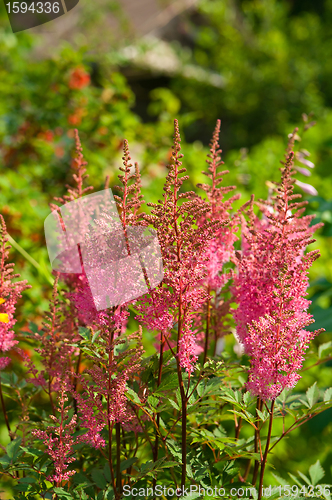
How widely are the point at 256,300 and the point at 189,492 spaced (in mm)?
428

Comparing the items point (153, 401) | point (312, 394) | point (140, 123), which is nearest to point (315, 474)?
point (312, 394)

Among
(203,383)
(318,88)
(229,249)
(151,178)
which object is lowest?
(203,383)

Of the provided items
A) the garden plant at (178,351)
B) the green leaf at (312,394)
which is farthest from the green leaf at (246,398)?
the green leaf at (312,394)

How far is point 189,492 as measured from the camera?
0.93 meters

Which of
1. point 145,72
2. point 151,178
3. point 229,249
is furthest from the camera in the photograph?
point 145,72

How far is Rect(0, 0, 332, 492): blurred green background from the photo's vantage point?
2.52m

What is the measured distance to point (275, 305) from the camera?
912 millimetres

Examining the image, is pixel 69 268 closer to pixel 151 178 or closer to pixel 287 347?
pixel 287 347

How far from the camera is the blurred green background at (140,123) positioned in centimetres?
252

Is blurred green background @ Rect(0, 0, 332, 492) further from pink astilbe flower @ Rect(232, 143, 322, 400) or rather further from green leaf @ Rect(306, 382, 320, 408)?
green leaf @ Rect(306, 382, 320, 408)

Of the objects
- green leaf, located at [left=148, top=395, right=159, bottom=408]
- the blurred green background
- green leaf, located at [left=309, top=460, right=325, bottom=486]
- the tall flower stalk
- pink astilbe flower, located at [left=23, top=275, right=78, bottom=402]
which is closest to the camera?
the tall flower stalk

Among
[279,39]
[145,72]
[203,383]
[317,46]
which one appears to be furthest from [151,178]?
[317,46]

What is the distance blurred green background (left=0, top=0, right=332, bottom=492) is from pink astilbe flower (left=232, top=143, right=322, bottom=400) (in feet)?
2.48

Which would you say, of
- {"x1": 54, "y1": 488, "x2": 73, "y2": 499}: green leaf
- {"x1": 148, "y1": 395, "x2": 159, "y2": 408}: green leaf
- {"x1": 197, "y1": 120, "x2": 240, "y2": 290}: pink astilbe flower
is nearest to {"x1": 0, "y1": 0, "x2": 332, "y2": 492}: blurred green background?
{"x1": 197, "y1": 120, "x2": 240, "y2": 290}: pink astilbe flower
